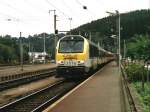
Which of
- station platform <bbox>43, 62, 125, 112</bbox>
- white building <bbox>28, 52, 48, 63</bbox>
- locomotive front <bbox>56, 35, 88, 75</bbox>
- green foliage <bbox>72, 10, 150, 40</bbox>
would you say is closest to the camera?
station platform <bbox>43, 62, 125, 112</bbox>

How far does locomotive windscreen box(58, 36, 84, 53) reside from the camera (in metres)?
34.6

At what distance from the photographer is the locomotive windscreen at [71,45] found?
34625 mm

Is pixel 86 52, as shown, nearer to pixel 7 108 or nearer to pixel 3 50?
pixel 7 108

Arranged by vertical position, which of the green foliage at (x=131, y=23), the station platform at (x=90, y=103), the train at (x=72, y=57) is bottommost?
the station platform at (x=90, y=103)

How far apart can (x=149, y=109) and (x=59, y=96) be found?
752cm

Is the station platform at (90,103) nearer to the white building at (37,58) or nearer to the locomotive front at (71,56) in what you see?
the locomotive front at (71,56)

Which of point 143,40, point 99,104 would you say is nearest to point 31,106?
point 99,104

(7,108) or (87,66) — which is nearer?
(7,108)

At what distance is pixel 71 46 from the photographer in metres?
34.9

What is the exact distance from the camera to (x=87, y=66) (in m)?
35.3

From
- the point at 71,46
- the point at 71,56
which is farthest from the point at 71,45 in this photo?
the point at 71,56

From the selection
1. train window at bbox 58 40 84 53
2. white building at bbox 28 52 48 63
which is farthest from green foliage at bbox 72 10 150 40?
train window at bbox 58 40 84 53

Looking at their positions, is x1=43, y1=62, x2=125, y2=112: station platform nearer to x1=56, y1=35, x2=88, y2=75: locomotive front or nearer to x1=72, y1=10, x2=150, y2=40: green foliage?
x1=56, y1=35, x2=88, y2=75: locomotive front

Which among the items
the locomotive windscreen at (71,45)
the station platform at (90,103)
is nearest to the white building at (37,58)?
the locomotive windscreen at (71,45)
